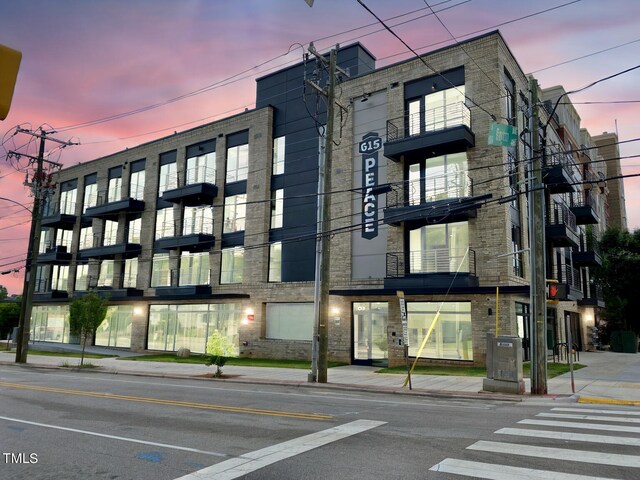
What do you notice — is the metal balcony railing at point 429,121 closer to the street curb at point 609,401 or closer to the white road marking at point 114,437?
the street curb at point 609,401

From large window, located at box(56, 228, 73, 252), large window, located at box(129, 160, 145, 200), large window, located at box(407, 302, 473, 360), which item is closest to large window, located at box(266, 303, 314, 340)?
large window, located at box(407, 302, 473, 360)

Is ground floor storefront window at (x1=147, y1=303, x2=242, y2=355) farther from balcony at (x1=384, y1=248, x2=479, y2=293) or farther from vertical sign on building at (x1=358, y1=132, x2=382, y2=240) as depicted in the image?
balcony at (x1=384, y1=248, x2=479, y2=293)

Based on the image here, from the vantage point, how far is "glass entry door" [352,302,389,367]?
23672 millimetres

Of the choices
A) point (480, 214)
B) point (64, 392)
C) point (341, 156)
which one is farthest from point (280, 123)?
point (64, 392)

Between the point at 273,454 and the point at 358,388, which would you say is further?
the point at 358,388

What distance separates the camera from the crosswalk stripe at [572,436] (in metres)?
7.75

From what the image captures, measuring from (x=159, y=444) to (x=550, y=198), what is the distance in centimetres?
2762

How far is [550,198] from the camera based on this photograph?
2898 cm

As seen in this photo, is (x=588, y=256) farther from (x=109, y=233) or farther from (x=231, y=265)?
(x=109, y=233)

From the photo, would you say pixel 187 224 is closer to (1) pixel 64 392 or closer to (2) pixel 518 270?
(1) pixel 64 392

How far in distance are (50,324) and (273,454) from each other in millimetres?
42487

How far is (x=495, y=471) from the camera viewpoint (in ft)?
20.1

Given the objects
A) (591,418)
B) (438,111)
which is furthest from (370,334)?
(591,418)

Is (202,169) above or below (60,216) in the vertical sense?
above
